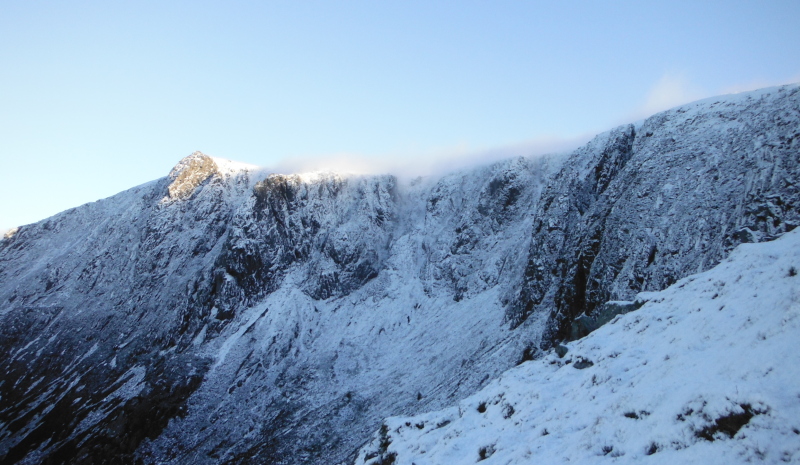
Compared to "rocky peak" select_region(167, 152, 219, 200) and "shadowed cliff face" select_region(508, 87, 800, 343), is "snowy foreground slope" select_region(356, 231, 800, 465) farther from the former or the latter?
"rocky peak" select_region(167, 152, 219, 200)

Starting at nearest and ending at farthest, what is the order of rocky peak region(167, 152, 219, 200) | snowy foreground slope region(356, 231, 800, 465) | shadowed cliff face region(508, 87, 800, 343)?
snowy foreground slope region(356, 231, 800, 465), shadowed cliff face region(508, 87, 800, 343), rocky peak region(167, 152, 219, 200)

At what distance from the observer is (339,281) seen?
2908 inches

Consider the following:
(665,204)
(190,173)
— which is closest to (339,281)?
(190,173)

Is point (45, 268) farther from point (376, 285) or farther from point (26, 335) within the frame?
point (376, 285)

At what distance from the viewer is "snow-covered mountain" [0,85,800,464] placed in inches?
1439

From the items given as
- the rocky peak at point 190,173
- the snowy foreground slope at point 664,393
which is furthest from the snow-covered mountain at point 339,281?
the snowy foreground slope at point 664,393

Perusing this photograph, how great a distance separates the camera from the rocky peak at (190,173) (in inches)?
3750

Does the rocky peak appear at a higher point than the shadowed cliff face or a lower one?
higher

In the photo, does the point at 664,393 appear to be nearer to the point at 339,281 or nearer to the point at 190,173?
the point at 339,281

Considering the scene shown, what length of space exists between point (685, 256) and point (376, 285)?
4819 cm

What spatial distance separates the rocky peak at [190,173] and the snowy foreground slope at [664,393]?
89042 millimetres

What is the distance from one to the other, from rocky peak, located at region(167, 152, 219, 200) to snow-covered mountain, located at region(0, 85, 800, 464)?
45 cm

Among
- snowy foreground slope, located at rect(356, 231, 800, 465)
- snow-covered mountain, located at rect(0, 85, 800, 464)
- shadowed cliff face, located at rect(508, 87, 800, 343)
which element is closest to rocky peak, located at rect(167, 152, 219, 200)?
snow-covered mountain, located at rect(0, 85, 800, 464)

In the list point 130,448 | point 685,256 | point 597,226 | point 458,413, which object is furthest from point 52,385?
point 685,256
